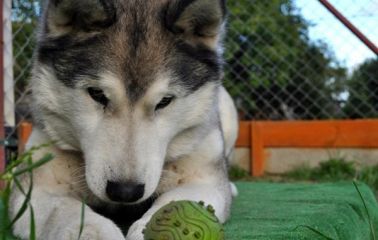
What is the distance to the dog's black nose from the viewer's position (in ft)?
4.81

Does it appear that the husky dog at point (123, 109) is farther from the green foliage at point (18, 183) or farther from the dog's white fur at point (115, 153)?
the green foliage at point (18, 183)

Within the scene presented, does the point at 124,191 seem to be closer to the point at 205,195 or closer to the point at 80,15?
the point at 205,195

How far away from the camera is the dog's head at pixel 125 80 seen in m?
1.52

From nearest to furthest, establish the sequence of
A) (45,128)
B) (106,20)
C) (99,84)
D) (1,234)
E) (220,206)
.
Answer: (1,234) < (99,84) < (106,20) < (220,206) < (45,128)

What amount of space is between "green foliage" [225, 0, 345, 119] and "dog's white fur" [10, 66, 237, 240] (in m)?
3.20

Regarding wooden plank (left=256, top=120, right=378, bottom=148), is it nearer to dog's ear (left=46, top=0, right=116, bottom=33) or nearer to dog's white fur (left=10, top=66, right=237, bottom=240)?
dog's white fur (left=10, top=66, right=237, bottom=240)

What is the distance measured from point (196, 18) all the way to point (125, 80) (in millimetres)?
379

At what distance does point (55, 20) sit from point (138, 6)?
272 mm

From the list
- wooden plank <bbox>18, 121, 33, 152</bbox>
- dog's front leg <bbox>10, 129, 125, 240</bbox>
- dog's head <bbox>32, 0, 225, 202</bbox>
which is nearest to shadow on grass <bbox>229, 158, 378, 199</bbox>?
wooden plank <bbox>18, 121, 33, 152</bbox>

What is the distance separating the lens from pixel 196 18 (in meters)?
1.80

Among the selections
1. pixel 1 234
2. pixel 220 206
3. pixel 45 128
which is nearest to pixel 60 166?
pixel 45 128

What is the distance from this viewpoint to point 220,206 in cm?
183

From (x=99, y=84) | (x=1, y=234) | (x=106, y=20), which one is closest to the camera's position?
(x=1, y=234)

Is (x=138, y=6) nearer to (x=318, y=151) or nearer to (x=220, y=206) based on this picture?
(x=220, y=206)
